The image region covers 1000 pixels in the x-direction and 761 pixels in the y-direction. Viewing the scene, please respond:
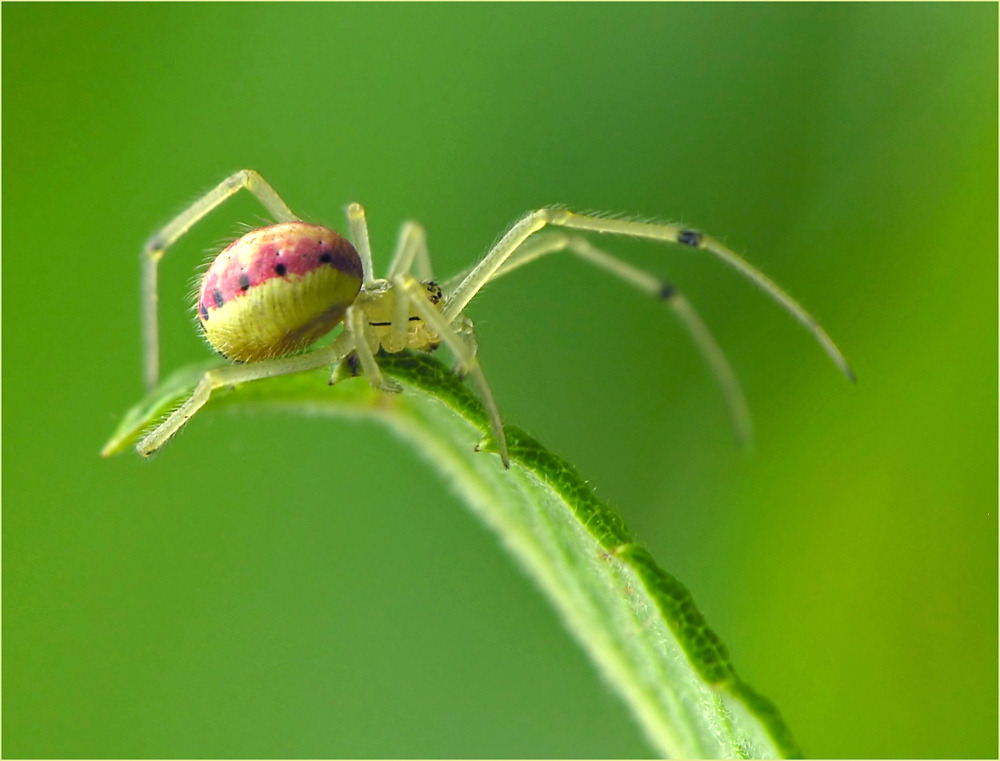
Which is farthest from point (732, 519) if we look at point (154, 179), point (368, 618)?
point (154, 179)

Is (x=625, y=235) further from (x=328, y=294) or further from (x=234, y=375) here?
(x=234, y=375)

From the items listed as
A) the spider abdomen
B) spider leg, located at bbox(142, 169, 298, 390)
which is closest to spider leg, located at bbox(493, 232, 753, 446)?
the spider abdomen

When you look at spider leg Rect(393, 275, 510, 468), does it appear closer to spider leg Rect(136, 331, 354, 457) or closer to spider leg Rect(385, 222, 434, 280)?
spider leg Rect(136, 331, 354, 457)

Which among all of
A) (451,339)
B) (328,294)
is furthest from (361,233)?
(451,339)

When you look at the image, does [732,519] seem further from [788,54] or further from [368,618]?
[788,54]

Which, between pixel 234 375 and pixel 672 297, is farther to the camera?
pixel 672 297

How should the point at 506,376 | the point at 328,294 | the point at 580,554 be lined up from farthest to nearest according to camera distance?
the point at 506,376
the point at 328,294
the point at 580,554

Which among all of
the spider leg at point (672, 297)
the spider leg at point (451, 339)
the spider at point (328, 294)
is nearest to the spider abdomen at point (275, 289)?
the spider at point (328, 294)
